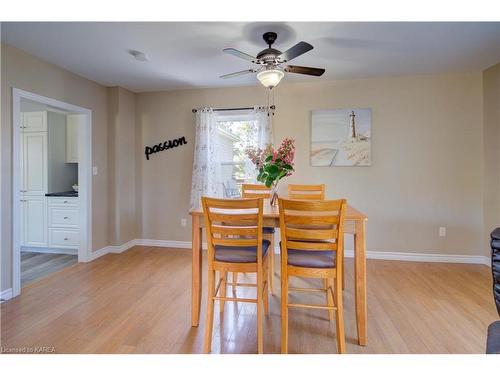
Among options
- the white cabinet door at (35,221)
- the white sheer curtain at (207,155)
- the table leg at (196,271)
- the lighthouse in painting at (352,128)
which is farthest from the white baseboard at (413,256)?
the table leg at (196,271)

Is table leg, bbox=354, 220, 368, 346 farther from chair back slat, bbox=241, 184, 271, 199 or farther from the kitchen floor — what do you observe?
the kitchen floor

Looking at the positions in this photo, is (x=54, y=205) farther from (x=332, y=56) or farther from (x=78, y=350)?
(x=332, y=56)

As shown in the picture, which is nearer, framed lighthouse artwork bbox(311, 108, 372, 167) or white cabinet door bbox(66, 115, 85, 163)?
framed lighthouse artwork bbox(311, 108, 372, 167)

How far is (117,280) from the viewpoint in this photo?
9.88ft

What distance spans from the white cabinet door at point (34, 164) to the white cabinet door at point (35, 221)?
133mm

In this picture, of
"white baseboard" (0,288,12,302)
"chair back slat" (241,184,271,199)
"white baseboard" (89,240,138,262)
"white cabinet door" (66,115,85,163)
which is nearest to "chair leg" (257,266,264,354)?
"chair back slat" (241,184,271,199)

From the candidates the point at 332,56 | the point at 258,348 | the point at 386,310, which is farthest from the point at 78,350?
the point at 332,56

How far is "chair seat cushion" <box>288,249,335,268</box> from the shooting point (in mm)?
1805

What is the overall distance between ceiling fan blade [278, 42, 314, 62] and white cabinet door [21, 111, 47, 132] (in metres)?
3.72

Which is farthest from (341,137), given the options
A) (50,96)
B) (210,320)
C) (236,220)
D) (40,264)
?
(40,264)

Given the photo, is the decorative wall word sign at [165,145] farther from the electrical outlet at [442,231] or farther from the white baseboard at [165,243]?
the electrical outlet at [442,231]

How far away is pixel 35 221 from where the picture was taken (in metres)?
4.04

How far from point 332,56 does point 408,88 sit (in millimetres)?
1388

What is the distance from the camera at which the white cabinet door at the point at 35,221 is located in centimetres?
402
